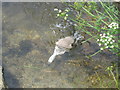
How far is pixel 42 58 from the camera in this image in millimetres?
2941

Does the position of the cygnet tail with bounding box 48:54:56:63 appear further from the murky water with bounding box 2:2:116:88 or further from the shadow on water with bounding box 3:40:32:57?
the shadow on water with bounding box 3:40:32:57

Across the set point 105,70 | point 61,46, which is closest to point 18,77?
point 61,46

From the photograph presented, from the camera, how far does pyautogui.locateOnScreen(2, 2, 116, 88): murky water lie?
2734 millimetres

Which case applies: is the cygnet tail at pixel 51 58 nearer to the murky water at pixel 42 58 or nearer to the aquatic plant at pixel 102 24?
the murky water at pixel 42 58

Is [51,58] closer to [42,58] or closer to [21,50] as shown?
[42,58]

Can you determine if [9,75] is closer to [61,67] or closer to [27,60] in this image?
[27,60]

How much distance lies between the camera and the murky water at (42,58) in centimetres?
273

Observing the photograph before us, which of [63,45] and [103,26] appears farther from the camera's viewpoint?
[63,45]

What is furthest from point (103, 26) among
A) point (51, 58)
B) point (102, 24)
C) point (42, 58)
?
point (42, 58)

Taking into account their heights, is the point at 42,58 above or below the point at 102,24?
below

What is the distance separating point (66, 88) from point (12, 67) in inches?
29.8

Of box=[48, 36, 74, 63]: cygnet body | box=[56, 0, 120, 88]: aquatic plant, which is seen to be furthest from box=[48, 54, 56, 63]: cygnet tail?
box=[56, 0, 120, 88]: aquatic plant

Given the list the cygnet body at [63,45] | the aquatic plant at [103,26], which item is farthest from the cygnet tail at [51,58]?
the aquatic plant at [103,26]

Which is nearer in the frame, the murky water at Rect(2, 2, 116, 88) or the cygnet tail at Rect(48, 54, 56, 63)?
the murky water at Rect(2, 2, 116, 88)
